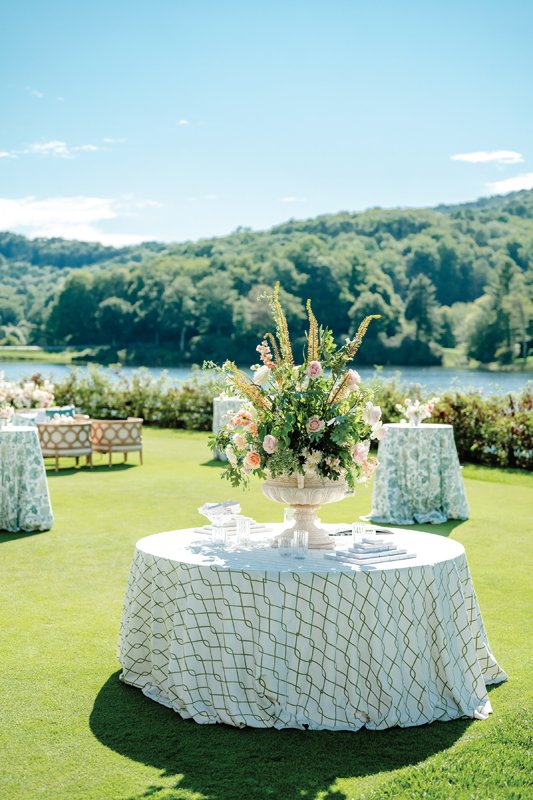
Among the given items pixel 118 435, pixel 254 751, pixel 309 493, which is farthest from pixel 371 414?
pixel 118 435

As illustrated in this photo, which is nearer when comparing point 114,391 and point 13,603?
point 13,603

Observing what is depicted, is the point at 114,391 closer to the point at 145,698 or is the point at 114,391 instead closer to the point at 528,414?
the point at 528,414

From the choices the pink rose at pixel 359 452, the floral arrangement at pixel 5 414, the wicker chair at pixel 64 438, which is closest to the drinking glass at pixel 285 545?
the pink rose at pixel 359 452

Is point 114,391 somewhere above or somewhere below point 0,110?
below

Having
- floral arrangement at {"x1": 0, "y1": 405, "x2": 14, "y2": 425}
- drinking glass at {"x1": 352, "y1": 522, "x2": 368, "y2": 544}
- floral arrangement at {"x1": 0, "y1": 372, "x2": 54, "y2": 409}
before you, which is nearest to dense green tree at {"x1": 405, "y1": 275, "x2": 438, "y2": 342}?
floral arrangement at {"x1": 0, "y1": 372, "x2": 54, "y2": 409}

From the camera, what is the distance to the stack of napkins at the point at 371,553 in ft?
13.7

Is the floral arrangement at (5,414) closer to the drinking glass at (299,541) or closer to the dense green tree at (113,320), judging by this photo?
the drinking glass at (299,541)

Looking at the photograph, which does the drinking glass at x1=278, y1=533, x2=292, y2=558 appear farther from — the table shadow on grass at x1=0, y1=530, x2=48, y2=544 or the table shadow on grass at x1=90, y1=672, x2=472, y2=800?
the table shadow on grass at x1=0, y1=530, x2=48, y2=544

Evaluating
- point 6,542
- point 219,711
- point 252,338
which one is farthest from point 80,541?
point 252,338

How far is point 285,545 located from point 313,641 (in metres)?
0.60

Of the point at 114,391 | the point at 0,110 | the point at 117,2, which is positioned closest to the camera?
the point at 117,2

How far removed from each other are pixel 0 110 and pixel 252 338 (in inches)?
803

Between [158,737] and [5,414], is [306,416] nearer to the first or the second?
[158,737]

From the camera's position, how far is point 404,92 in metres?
24.1
